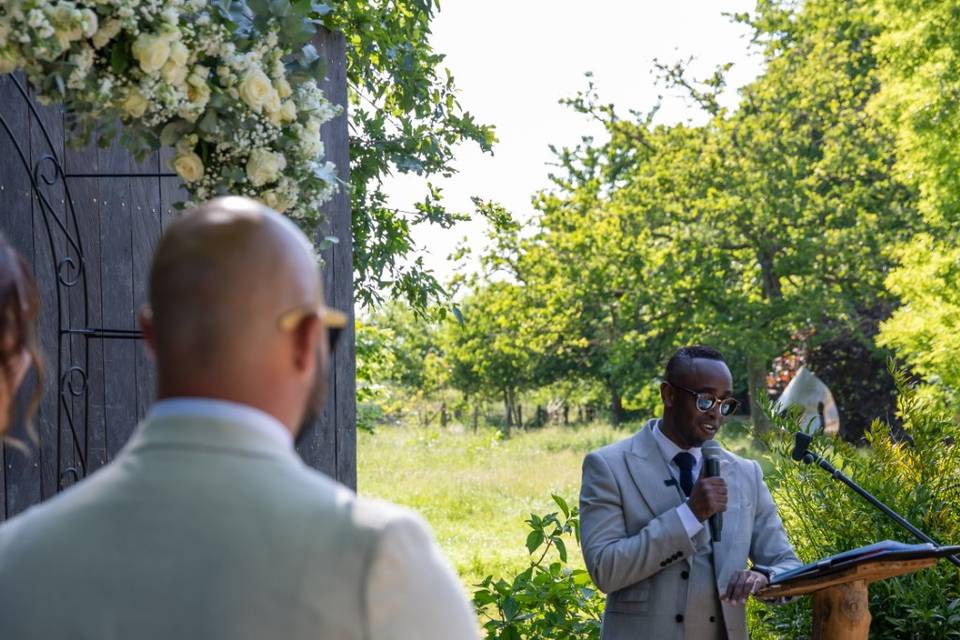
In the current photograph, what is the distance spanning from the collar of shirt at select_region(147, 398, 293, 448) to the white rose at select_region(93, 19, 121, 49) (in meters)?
2.15

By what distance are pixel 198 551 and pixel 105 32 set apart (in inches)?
90.6

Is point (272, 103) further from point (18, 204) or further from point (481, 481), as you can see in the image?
point (481, 481)

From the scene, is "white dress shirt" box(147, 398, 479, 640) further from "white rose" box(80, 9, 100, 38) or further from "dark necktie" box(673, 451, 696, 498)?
"dark necktie" box(673, 451, 696, 498)

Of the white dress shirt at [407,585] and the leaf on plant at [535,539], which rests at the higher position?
the white dress shirt at [407,585]

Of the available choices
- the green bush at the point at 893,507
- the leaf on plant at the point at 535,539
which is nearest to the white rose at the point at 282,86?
the leaf on plant at the point at 535,539

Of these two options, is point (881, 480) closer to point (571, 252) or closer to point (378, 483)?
point (378, 483)

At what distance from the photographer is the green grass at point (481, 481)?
47.2 feet

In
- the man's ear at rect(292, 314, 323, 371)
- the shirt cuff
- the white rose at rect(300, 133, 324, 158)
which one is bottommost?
the shirt cuff

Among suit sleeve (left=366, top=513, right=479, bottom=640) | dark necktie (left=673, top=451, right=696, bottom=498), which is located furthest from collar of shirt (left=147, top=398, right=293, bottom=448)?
dark necktie (left=673, top=451, right=696, bottom=498)

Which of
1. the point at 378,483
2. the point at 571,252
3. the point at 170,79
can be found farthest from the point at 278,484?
the point at 571,252

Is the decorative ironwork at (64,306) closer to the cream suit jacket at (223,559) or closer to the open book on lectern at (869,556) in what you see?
the open book on lectern at (869,556)

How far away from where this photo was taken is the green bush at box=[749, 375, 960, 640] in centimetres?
564

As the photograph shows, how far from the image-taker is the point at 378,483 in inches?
795

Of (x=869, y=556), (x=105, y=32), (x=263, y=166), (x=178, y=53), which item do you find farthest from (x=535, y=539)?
(x=105, y=32)
